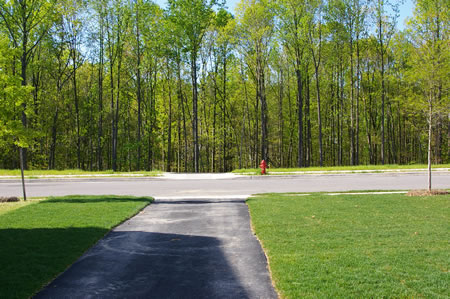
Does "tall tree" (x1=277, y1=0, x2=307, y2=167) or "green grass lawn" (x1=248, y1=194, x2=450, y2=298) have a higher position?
"tall tree" (x1=277, y1=0, x2=307, y2=167)

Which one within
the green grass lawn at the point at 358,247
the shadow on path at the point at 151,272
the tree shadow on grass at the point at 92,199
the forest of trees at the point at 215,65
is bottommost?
the shadow on path at the point at 151,272

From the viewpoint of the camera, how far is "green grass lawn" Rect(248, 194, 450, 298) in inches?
184

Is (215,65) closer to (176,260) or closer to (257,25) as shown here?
(257,25)

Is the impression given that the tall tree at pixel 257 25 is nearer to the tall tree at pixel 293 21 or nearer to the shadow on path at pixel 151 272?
the tall tree at pixel 293 21

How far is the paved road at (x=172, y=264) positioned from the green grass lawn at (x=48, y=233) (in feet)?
0.81

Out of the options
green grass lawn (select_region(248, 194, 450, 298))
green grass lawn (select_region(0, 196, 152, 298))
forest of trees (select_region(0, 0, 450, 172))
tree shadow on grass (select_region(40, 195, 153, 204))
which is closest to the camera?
green grass lawn (select_region(248, 194, 450, 298))

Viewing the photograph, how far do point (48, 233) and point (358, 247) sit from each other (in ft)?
21.0

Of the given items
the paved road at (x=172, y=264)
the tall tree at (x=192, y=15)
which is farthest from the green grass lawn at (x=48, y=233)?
the tall tree at (x=192, y=15)

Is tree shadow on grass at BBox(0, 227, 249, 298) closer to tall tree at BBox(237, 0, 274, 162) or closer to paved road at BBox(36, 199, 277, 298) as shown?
paved road at BBox(36, 199, 277, 298)

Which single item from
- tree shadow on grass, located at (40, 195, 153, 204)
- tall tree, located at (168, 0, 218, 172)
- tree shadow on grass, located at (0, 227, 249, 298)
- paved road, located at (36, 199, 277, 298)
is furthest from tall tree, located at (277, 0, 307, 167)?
tree shadow on grass, located at (0, 227, 249, 298)

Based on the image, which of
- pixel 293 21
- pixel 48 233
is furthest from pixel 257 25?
pixel 48 233

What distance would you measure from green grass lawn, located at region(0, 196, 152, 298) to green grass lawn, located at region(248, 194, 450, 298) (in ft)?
11.4

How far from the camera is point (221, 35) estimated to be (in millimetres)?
34344

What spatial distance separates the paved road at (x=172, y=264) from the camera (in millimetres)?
4863
